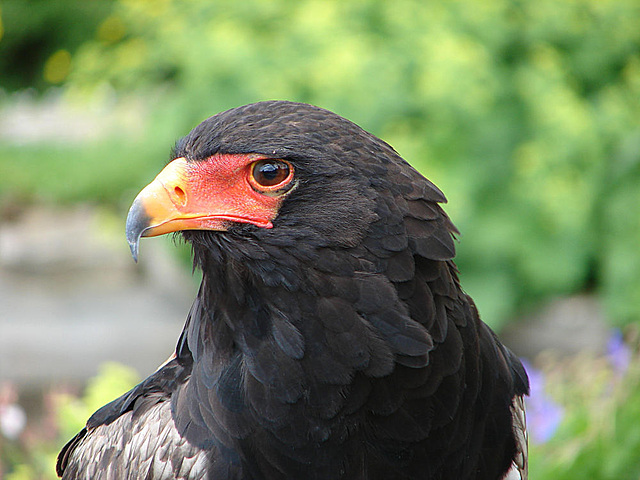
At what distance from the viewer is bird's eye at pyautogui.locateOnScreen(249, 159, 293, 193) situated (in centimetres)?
204

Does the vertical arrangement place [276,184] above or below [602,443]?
below

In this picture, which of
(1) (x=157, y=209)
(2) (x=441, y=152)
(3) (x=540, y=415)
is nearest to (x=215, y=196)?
(1) (x=157, y=209)

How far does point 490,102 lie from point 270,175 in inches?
171

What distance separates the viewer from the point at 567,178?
577 centimetres

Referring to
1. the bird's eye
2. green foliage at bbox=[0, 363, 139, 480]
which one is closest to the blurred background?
green foliage at bbox=[0, 363, 139, 480]

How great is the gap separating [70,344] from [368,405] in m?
5.63

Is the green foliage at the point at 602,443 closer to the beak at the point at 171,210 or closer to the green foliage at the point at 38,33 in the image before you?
the beak at the point at 171,210

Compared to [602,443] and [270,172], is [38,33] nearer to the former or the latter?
[602,443]

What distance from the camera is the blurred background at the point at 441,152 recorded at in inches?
227

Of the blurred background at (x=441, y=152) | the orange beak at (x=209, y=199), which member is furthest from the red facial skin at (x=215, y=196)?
the blurred background at (x=441, y=152)

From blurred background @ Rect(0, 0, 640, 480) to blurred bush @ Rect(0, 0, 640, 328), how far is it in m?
0.01

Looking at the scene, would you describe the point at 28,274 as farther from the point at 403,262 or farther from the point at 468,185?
the point at 403,262

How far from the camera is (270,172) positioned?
204cm

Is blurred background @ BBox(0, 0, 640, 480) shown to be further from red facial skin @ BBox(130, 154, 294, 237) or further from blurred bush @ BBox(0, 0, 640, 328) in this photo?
red facial skin @ BBox(130, 154, 294, 237)
